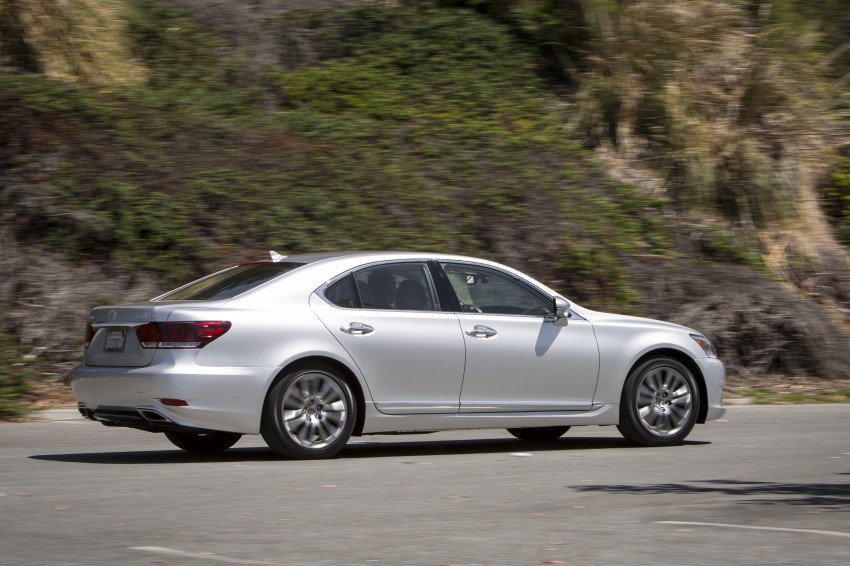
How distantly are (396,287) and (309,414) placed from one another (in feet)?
4.14

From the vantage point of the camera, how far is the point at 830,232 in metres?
22.0

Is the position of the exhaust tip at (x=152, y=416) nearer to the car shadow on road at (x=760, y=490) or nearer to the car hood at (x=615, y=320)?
the car shadow on road at (x=760, y=490)

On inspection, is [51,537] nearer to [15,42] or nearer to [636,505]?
[636,505]

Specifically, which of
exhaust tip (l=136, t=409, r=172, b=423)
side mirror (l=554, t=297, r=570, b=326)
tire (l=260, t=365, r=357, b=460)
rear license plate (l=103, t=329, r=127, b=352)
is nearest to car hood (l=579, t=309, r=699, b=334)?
side mirror (l=554, t=297, r=570, b=326)

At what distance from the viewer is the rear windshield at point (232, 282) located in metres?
9.95

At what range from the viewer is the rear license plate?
9594 millimetres

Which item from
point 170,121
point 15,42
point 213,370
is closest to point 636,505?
point 213,370

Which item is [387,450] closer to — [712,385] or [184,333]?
[184,333]

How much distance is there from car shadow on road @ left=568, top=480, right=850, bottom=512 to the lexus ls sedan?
1901 millimetres

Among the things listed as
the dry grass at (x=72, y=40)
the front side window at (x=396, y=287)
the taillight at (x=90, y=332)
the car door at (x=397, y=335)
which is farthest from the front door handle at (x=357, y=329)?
the dry grass at (x=72, y=40)

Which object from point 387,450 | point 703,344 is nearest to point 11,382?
point 387,450

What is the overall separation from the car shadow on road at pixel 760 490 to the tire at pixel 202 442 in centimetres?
334

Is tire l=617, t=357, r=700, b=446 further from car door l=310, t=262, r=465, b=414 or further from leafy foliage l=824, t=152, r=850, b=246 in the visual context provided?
leafy foliage l=824, t=152, r=850, b=246

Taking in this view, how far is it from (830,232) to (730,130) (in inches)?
91.6
